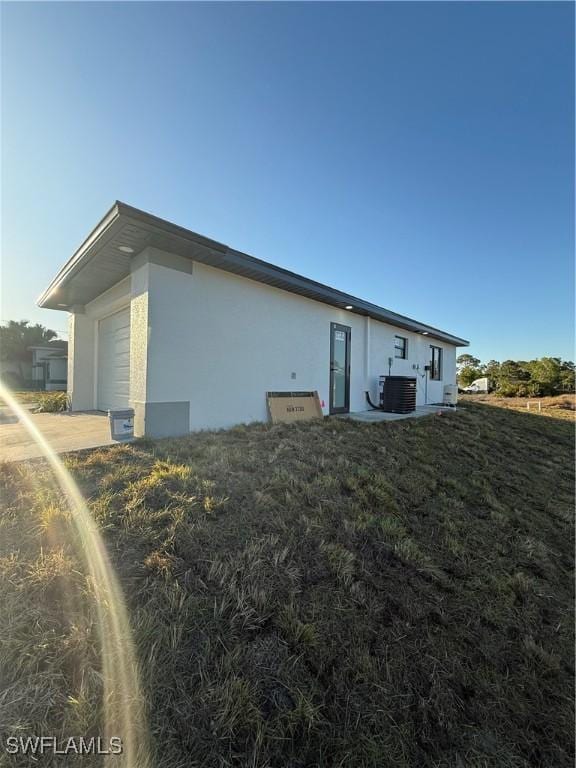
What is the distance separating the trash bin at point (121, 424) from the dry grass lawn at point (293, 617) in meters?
1.02

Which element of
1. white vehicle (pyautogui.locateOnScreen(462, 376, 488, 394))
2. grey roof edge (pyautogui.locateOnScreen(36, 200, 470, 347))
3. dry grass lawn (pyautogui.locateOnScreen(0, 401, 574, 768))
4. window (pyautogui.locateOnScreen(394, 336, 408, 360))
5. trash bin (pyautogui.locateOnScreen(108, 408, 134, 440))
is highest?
grey roof edge (pyautogui.locateOnScreen(36, 200, 470, 347))

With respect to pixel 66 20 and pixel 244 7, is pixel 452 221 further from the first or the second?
pixel 66 20

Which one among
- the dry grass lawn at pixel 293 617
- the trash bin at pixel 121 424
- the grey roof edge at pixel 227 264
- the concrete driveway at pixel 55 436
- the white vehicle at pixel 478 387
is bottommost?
the dry grass lawn at pixel 293 617

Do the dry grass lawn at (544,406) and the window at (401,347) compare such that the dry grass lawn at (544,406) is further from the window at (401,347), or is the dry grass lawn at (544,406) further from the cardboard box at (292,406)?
the cardboard box at (292,406)

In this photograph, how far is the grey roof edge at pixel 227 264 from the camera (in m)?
4.05

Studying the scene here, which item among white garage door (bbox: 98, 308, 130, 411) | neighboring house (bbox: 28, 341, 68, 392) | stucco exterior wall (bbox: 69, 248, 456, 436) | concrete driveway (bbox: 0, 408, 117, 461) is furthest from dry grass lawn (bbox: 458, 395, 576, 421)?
neighboring house (bbox: 28, 341, 68, 392)

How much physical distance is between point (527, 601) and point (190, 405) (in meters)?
4.66

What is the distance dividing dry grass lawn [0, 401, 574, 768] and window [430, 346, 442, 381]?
9720 millimetres

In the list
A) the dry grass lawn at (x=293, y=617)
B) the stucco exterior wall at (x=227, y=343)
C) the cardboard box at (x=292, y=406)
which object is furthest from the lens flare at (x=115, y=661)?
the cardboard box at (x=292, y=406)

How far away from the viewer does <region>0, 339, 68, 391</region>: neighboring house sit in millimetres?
20109

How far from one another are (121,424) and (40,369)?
986 inches

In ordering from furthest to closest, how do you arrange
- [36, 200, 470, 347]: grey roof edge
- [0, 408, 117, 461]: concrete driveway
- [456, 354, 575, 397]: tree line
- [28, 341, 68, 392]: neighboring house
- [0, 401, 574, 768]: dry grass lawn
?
[456, 354, 575, 397]: tree line → [28, 341, 68, 392]: neighboring house → [36, 200, 470, 347]: grey roof edge → [0, 408, 117, 461]: concrete driveway → [0, 401, 574, 768]: dry grass lawn

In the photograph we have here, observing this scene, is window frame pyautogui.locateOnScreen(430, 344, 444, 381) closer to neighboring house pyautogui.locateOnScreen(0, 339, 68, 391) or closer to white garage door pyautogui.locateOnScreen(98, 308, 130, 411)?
white garage door pyautogui.locateOnScreen(98, 308, 130, 411)

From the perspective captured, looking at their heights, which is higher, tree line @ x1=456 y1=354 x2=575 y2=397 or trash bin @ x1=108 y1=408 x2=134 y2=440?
tree line @ x1=456 y1=354 x2=575 y2=397
